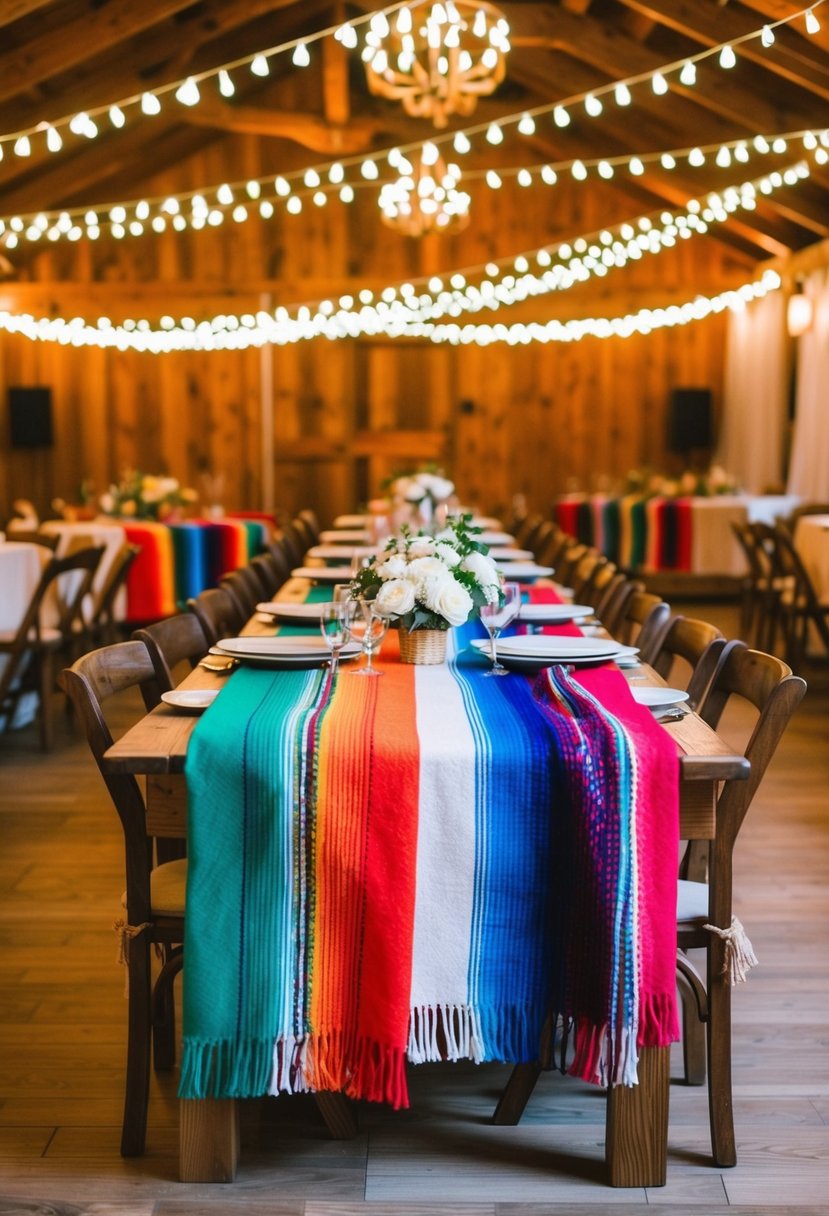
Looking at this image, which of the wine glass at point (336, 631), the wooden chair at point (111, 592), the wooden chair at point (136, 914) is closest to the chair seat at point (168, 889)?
the wooden chair at point (136, 914)

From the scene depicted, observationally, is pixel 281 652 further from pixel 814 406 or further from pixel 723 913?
pixel 814 406

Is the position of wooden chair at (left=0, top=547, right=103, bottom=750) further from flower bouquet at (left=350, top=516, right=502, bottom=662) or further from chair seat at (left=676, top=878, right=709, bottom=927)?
chair seat at (left=676, top=878, right=709, bottom=927)

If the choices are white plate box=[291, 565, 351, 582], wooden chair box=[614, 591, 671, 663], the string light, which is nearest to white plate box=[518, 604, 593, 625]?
wooden chair box=[614, 591, 671, 663]

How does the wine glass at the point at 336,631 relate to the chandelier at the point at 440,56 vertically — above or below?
below

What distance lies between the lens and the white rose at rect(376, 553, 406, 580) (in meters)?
3.04

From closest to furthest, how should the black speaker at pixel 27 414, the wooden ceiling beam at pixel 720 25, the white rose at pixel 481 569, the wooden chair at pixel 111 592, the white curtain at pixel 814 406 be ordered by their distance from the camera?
the white rose at pixel 481 569
the wooden chair at pixel 111 592
the wooden ceiling beam at pixel 720 25
the white curtain at pixel 814 406
the black speaker at pixel 27 414

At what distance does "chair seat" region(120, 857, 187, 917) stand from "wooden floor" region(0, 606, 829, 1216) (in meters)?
0.46

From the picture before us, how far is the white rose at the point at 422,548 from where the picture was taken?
3111mm

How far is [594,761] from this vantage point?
2.29m

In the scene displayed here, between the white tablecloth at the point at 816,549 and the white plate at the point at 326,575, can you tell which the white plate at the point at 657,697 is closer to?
the white plate at the point at 326,575

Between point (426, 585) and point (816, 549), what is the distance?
198 inches

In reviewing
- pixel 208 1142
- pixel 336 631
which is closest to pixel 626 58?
pixel 336 631

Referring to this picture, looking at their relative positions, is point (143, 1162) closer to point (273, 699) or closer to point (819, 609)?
point (273, 699)

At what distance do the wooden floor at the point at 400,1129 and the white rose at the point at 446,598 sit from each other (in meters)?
0.97
